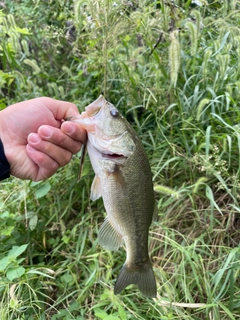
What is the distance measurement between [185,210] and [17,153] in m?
1.27

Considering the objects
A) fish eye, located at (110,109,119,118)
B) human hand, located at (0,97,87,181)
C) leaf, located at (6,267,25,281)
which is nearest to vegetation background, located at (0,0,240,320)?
leaf, located at (6,267,25,281)

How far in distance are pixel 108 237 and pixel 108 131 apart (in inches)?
19.8

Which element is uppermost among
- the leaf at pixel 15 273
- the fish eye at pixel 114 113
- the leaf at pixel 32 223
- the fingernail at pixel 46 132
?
the fish eye at pixel 114 113

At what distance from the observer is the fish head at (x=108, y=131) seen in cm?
142

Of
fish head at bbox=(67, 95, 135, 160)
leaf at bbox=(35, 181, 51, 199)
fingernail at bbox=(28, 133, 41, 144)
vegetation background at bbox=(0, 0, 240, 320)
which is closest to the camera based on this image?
fish head at bbox=(67, 95, 135, 160)

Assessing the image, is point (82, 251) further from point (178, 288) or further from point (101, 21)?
point (101, 21)

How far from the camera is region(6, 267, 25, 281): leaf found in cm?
180

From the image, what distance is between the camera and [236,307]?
1.89 meters

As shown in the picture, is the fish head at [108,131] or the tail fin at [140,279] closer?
the fish head at [108,131]

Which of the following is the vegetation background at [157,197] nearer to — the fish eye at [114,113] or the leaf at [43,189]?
the leaf at [43,189]

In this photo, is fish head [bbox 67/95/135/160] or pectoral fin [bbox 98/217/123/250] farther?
pectoral fin [bbox 98/217/123/250]

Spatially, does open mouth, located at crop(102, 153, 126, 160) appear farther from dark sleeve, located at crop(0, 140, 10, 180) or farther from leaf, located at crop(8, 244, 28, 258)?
leaf, located at crop(8, 244, 28, 258)

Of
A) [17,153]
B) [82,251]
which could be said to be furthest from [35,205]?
[17,153]

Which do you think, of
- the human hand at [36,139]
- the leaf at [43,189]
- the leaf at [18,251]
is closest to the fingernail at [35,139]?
the human hand at [36,139]
